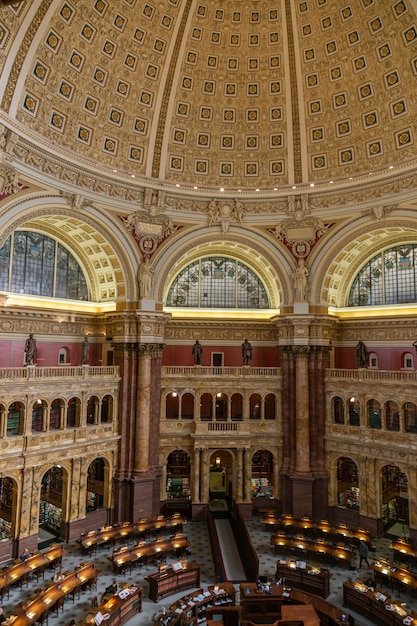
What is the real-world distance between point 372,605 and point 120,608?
1108 cm

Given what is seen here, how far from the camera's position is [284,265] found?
31.5 meters

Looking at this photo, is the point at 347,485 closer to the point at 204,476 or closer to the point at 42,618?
the point at 204,476

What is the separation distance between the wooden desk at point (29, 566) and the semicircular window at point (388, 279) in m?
25.6

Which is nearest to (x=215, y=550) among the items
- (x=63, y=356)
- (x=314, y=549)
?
(x=314, y=549)

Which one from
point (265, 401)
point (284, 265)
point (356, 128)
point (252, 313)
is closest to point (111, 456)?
point (265, 401)

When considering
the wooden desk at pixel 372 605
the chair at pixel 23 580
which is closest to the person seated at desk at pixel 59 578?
the chair at pixel 23 580

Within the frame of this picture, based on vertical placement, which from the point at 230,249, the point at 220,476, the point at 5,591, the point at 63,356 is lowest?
the point at 5,591

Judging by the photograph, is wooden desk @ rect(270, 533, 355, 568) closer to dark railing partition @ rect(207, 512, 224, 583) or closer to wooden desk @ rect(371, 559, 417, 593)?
wooden desk @ rect(371, 559, 417, 593)

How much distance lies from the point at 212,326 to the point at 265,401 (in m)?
7.01

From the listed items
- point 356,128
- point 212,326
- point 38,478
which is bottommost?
point 38,478

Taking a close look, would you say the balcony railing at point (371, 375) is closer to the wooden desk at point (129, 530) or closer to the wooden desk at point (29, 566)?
the wooden desk at point (129, 530)

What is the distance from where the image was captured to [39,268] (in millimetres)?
29625

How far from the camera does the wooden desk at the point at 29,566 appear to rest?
2010cm

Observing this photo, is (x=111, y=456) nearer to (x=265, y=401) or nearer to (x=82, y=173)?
(x=265, y=401)
